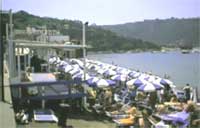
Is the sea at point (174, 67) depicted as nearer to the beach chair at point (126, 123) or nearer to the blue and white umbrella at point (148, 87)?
the blue and white umbrella at point (148, 87)

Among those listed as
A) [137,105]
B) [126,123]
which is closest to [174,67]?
[137,105]

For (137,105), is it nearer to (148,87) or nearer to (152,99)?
(152,99)

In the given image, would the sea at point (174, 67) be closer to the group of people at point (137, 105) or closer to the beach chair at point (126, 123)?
the group of people at point (137, 105)

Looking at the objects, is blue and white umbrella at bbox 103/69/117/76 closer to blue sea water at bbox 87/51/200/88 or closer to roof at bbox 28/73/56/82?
blue sea water at bbox 87/51/200/88

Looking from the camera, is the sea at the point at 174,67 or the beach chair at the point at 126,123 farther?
the sea at the point at 174,67

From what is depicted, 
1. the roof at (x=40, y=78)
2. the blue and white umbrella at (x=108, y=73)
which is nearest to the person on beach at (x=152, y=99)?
the roof at (x=40, y=78)

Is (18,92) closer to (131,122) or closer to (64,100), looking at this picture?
(64,100)

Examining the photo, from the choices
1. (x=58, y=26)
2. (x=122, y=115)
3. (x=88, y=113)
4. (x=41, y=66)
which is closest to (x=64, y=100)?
(x=88, y=113)

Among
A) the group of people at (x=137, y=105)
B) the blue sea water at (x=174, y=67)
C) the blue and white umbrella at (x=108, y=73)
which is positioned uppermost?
the group of people at (x=137, y=105)

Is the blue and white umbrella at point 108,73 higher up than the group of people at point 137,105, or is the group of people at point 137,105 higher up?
the group of people at point 137,105

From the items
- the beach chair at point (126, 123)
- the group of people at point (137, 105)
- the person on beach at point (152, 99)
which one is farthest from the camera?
the person on beach at point (152, 99)

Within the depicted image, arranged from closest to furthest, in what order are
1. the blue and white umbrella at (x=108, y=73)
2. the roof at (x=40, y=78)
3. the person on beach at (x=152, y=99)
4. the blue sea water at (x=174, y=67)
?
the person on beach at (x=152, y=99) → the roof at (x=40, y=78) → the blue and white umbrella at (x=108, y=73) → the blue sea water at (x=174, y=67)

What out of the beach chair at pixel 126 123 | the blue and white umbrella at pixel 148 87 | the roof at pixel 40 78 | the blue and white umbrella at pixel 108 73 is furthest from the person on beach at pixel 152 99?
the blue and white umbrella at pixel 108 73

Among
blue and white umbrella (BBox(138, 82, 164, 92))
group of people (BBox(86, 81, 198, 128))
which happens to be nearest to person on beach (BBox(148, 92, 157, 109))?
group of people (BBox(86, 81, 198, 128))
